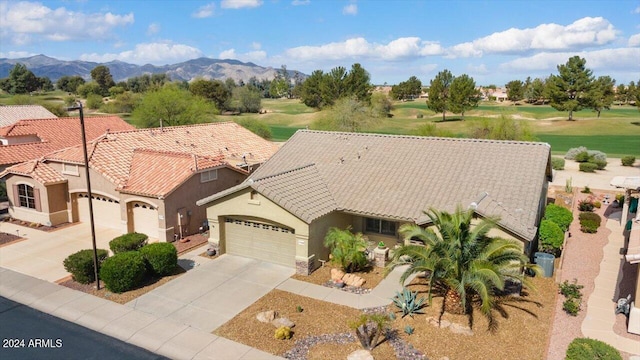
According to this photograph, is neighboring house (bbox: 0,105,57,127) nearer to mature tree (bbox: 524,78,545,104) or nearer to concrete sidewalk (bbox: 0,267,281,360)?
concrete sidewalk (bbox: 0,267,281,360)

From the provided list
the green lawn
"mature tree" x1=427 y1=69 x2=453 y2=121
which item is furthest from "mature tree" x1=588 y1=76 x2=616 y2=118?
"mature tree" x1=427 y1=69 x2=453 y2=121

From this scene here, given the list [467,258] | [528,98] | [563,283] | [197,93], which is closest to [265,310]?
[467,258]

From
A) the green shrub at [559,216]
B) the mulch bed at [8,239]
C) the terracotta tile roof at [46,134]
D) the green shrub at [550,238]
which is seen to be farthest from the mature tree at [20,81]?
the green shrub at [550,238]

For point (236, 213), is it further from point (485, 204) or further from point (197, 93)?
point (197, 93)

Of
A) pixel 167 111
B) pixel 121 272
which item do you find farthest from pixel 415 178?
pixel 167 111

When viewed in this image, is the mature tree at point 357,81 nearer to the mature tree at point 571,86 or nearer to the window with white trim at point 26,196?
the mature tree at point 571,86

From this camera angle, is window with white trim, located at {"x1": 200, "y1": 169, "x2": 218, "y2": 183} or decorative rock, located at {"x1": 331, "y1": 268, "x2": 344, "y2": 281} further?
window with white trim, located at {"x1": 200, "y1": 169, "x2": 218, "y2": 183}
